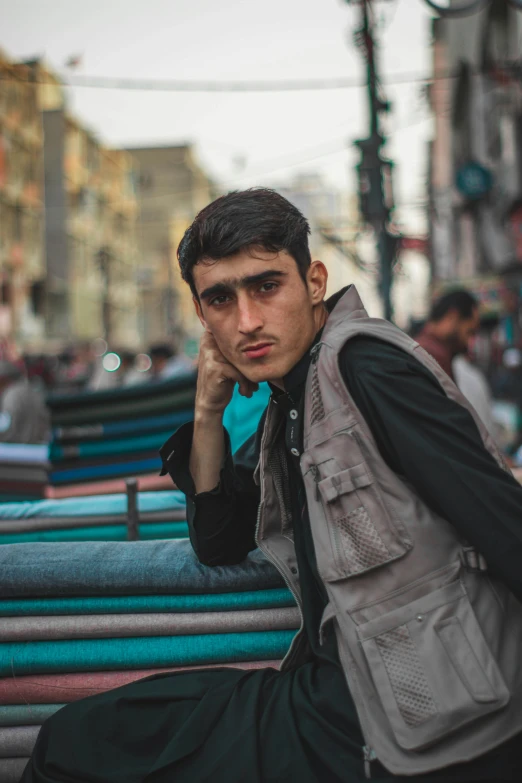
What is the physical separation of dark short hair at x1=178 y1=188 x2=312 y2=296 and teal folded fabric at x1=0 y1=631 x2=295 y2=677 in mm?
1054

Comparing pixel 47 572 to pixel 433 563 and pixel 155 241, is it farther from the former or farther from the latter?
pixel 155 241

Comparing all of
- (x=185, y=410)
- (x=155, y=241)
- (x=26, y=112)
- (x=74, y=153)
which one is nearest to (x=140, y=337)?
(x=155, y=241)

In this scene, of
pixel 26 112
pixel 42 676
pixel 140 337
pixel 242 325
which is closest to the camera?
pixel 242 325

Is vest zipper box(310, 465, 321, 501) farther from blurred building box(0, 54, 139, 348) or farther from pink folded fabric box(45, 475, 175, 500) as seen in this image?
blurred building box(0, 54, 139, 348)

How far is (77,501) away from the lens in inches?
126

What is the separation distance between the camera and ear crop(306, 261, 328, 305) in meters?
2.02

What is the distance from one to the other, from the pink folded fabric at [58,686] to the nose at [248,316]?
3.18ft

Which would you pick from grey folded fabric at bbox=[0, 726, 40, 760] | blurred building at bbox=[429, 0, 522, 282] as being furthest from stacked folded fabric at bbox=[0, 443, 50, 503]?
blurred building at bbox=[429, 0, 522, 282]

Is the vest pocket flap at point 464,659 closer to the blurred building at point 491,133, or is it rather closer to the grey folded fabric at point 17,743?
the grey folded fabric at point 17,743

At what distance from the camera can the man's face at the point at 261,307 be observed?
6.25ft

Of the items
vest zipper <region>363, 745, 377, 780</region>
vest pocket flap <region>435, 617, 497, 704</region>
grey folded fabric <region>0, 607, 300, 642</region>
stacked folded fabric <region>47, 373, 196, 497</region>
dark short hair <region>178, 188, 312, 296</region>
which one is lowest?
vest zipper <region>363, 745, 377, 780</region>

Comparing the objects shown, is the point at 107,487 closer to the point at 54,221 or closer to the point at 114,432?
the point at 114,432

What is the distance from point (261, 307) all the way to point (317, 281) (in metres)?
0.22

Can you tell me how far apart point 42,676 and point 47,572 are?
293 millimetres
